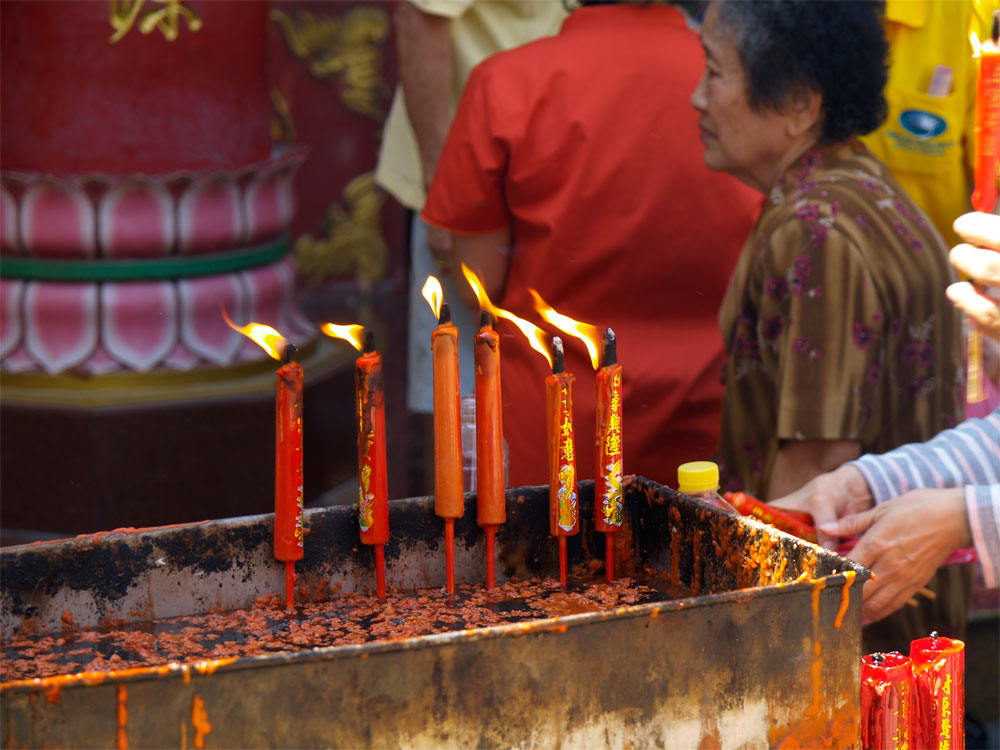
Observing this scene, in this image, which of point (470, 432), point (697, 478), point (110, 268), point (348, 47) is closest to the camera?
point (697, 478)

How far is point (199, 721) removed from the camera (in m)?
0.94

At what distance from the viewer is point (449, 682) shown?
1.00 metres

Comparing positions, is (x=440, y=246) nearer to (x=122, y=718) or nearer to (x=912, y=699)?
(x=912, y=699)

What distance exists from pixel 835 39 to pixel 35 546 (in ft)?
4.74

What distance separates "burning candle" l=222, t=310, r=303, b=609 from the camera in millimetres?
1154

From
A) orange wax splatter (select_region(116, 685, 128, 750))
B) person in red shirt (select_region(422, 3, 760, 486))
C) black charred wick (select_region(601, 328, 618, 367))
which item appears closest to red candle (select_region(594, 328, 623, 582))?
black charred wick (select_region(601, 328, 618, 367))

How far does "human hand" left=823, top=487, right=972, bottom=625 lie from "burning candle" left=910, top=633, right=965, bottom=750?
0.32m

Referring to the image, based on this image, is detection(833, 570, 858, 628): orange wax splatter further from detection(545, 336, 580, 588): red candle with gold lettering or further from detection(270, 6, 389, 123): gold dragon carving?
detection(270, 6, 389, 123): gold dragon carving

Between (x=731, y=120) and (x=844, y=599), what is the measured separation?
1.17m

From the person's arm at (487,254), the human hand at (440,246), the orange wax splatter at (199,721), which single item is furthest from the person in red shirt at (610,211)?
the orange wax splatter at (199,721)

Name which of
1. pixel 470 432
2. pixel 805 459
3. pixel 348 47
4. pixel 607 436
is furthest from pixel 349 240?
pixel 607 436

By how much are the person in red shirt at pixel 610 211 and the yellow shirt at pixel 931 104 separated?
53 cm

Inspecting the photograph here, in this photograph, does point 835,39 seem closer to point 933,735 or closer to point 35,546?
point 933,735

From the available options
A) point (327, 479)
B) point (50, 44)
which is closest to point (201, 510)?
point (327, 479)
